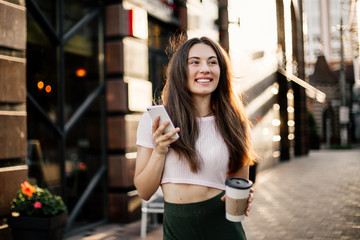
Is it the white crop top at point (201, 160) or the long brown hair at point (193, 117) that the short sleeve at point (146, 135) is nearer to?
the white crop top at point (201, 160)

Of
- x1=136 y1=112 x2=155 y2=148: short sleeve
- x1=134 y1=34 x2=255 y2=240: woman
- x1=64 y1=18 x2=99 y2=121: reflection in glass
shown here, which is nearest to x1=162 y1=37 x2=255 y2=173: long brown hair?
x1=134 y1=34 x2=255 y2=240: woman

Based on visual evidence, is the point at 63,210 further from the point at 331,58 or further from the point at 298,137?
the point at 331,58

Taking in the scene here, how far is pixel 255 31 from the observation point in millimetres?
13766

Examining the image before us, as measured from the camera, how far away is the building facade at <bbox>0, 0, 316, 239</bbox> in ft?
14.0

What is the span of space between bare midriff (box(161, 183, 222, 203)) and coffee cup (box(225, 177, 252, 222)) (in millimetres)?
154

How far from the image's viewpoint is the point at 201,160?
6.49 feet

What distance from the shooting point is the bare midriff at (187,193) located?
1950mm

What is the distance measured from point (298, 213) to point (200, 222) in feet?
17.6

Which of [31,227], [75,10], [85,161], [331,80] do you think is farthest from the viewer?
[331,80]

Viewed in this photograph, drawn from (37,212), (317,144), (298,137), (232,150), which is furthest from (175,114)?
(317,144)

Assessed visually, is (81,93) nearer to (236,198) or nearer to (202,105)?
(202,105)

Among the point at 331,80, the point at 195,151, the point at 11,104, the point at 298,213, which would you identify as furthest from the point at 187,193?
the point at 331,80

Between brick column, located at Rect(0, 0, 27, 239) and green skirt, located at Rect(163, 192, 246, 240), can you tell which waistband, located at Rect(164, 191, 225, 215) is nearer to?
green skirt, located at Rect(163, 192, 246, 240)

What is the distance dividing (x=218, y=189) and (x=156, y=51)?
5.74m
